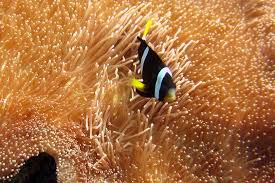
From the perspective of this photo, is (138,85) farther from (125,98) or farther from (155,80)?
(125,98)

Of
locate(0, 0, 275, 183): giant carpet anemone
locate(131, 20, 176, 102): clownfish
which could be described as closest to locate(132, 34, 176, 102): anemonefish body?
locate(131, 20, 176, 102): clownfish

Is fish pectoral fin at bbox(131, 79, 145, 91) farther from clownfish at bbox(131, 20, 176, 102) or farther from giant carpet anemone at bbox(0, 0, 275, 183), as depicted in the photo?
giant carpet anemone at bbox(0, 0, 275, 183)

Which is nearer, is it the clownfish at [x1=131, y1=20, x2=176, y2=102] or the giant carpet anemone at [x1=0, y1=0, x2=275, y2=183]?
the clownfish at [x1=131, y1=20, x2=176, y2=102]

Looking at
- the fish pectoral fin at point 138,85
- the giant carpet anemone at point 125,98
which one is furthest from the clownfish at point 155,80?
the giant carpet anemone at point 125,98

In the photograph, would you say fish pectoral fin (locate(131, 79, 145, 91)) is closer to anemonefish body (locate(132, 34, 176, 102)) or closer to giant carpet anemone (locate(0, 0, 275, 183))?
anemonefish body (locate(132, 34, 176, 102))

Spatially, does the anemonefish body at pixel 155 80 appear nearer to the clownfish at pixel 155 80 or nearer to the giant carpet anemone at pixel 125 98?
the clownfish at pixel 155 80

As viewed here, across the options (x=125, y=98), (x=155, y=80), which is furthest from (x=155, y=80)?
(x=125, y=98)

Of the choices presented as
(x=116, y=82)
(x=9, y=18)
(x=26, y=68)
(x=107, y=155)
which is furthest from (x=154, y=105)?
(x=9, y=18)
